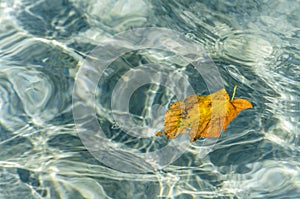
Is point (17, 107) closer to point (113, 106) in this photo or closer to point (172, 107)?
point (113, 106)

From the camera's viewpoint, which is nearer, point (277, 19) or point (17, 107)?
point (17, 107)

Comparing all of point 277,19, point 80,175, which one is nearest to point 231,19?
point 277,19

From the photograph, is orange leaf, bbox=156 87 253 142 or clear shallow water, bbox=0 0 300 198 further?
orange leaf, bbox=156 87 253 142

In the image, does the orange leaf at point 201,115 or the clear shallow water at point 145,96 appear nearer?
the clear shallow water at point 145,96

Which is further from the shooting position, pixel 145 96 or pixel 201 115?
pixel 145 96
